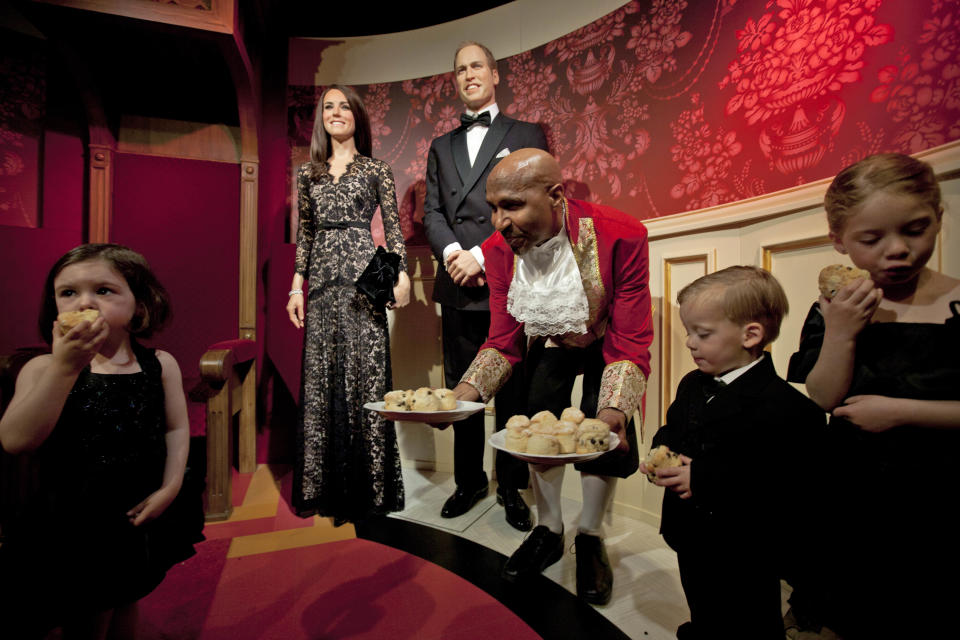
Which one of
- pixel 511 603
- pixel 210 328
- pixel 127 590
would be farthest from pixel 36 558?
pixel 210 328

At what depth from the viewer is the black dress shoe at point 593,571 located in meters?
1.56

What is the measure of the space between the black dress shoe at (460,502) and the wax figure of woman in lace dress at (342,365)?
0.77ft

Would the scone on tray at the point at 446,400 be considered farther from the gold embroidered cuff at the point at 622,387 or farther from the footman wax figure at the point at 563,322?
the gold embroidered cuff at the point at 622,387

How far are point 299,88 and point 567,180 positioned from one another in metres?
1.99

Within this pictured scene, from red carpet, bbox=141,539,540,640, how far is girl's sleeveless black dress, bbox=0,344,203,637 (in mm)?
412

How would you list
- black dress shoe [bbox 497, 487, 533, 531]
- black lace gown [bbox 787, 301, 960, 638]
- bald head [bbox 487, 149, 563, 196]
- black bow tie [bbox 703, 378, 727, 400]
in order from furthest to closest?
black dress shoe [bbox 497, 487, 533, 531] → bald head [bbox 487, 149, 563, 196] → black bow tie [bbox 703, 378, 727, 400] → black lace gown [bbox 787, 301, 960, 638]

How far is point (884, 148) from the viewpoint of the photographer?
4.87 ft

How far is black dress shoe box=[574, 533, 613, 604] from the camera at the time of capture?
156 centimetres

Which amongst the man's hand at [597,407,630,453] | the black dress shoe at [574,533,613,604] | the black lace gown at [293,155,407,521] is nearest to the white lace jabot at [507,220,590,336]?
the man's hand at [597,407,630,453]

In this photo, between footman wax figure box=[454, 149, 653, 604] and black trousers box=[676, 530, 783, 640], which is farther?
footman wax figure box=[454, 149, 653, 604]

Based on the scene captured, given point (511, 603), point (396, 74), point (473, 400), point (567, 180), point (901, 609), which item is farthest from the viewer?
point (396, 74)

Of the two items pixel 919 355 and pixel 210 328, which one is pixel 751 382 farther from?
pixel 210 328

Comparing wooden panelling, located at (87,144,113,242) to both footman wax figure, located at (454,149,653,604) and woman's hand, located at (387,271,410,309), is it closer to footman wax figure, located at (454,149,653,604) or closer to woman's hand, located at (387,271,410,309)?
woman's hand, located at (387,271,410,309)

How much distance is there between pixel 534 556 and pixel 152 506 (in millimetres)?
1184
